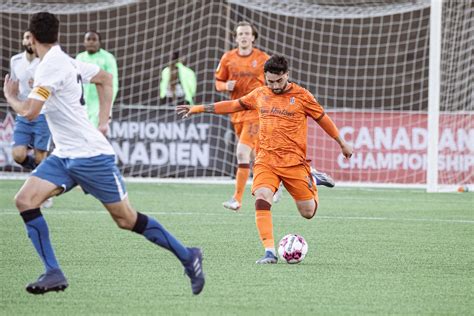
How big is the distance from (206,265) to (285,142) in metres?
1.34

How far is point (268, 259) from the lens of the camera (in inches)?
325

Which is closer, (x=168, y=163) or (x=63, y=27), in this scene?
(x=168, y=163)

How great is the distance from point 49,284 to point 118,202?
2.03 feet

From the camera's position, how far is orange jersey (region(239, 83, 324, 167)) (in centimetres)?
879

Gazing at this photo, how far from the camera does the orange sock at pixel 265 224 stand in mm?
8398

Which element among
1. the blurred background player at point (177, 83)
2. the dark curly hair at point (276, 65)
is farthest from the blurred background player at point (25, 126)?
the blurred background player at point (177, 83)

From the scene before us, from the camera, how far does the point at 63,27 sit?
72.0 feet

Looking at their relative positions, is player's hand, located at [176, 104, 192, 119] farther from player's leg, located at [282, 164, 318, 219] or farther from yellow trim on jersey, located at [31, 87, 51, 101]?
yellow trim on jersey, located at [31, 87, 51, 101]

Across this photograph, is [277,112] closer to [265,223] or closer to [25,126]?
[265,223]

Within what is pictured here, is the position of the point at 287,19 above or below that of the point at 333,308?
above

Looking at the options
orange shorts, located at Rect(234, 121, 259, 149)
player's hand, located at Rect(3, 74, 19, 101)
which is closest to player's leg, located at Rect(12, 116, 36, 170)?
orange shorts, located at Rect(234, 121, 259, 149)

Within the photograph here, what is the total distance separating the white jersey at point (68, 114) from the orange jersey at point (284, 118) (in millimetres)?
2445

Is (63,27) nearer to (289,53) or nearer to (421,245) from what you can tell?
(289,53)

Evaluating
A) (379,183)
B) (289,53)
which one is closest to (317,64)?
(289,53)
